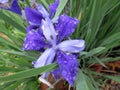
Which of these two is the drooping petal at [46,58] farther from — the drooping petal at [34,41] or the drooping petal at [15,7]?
the drooping petal at [15,7]

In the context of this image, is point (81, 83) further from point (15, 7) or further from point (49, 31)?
point (15, 7)

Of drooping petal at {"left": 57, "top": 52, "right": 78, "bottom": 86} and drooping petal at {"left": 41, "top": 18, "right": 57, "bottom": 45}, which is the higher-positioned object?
drooping petal at {"left": 41, "top": 18, "right": 57, "bottom": 45}

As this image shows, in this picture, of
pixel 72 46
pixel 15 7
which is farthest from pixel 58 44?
pixel 15 7

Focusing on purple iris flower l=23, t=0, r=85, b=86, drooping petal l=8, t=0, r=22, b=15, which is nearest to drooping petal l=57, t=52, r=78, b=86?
purple iris flower l=23, t=0, r=85, b=86

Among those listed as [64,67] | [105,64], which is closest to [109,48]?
[105,64]

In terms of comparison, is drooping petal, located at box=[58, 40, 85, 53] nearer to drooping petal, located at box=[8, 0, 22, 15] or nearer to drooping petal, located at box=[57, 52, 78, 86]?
drooping petal, located at box=[57, 52, 78, 86]
